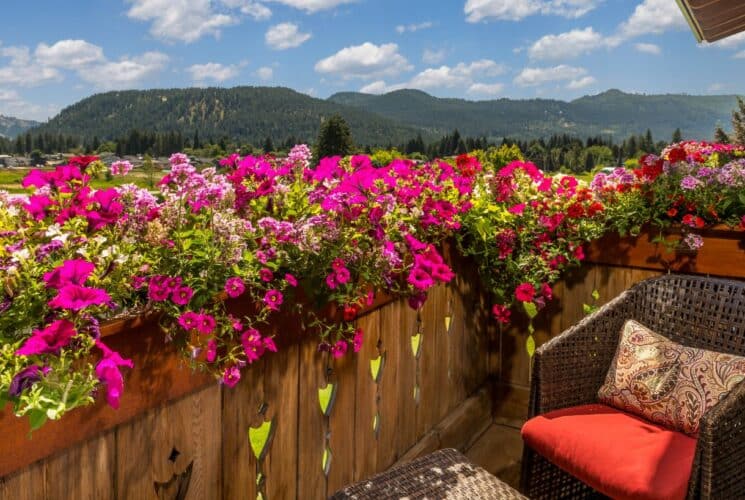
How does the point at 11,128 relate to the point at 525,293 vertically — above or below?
above

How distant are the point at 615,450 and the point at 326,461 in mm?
837

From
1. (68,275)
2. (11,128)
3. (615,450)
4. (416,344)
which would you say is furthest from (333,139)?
(68,275)

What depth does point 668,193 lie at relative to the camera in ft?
8.46

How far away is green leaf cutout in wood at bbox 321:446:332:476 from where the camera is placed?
5.90 feet

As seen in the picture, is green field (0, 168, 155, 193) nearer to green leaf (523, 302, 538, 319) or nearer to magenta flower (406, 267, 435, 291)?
magenta flower (406, 267, 435, 291)

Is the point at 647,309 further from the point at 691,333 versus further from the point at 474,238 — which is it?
the point at 474,238

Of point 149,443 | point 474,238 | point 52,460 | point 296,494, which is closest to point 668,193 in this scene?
point 474,238

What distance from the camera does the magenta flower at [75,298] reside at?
0.87m

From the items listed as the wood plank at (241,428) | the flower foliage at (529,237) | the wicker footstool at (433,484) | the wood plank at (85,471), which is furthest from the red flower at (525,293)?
the wood plank at (85,471)

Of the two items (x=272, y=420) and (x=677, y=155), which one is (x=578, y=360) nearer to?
(x=272, y=420)

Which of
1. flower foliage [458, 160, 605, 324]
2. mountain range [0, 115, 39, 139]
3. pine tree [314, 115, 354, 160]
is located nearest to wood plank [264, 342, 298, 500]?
flower foliage [458, 160, 605, 324]

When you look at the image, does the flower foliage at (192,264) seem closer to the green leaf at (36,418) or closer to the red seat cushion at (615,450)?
the green leaf at (36,418)

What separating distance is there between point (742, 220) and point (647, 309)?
2.05ft

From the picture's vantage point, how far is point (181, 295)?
1.12m
